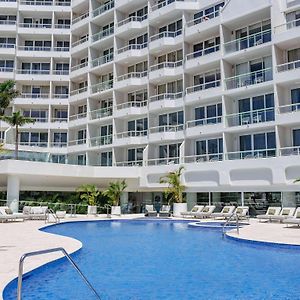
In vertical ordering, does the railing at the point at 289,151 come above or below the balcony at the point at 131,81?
below

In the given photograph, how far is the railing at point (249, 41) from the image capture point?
1169 inches

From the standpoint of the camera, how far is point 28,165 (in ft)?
96.9

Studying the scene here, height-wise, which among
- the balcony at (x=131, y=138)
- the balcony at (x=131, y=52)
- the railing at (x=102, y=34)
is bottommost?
the balcony at (x=131, y=138)

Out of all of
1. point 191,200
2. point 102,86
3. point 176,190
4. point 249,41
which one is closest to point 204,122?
point 176,190

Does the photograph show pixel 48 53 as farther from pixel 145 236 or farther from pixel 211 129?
pixel 145 236

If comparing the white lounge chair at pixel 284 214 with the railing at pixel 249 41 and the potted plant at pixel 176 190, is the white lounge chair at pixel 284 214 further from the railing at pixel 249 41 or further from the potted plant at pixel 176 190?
the railing at pixel 249 41

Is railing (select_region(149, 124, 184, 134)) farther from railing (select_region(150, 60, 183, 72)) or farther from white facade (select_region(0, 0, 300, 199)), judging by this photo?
railing (select_region(150, 60, 183, 72))

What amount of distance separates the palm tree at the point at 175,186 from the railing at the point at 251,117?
18.0ft

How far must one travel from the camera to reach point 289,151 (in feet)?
90.5

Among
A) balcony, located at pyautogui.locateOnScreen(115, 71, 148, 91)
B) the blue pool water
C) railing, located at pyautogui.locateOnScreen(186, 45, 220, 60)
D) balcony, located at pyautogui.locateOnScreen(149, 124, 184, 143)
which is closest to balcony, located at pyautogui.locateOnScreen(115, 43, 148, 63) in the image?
balcony, located at pyautogui.locateOnScreen(115, 71, 148, 91)

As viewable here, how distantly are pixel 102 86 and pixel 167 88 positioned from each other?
851cm

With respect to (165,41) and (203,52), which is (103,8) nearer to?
(165,41)

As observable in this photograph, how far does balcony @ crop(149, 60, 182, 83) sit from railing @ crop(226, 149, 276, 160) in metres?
8.96

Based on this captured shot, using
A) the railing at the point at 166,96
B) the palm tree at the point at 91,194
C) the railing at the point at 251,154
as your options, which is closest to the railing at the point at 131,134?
the railing at the point at 166,96
